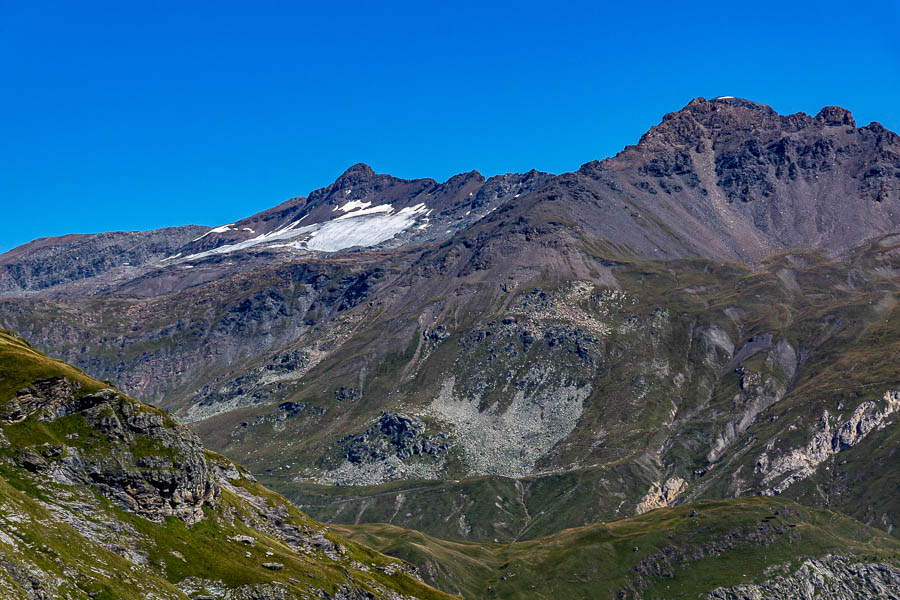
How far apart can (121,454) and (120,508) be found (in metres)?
10.1

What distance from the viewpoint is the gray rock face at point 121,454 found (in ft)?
459

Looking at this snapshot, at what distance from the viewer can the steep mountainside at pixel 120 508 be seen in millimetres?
116750

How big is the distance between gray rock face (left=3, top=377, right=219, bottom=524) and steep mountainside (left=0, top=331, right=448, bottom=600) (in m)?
0.19

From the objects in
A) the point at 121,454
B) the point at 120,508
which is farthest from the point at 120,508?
the point at 121,454

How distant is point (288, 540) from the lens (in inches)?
7096

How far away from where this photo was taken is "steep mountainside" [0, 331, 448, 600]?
383 ft

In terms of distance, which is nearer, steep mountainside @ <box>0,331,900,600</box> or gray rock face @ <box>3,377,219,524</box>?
steep mountainside @ <box>0,331,900,600</box>

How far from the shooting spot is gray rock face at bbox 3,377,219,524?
139875mm

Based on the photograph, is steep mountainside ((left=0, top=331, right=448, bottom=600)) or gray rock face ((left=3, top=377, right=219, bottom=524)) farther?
gray rock face ((left=3, top=377, right=219, bottom=524))

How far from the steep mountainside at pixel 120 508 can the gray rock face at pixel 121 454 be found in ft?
0.61

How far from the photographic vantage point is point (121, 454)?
5782 inches

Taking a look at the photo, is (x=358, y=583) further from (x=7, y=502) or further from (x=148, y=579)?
(x=7, y=502)

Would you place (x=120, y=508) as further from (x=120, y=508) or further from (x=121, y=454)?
(x=121, y=454)

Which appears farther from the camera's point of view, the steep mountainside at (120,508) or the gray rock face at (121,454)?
the gray rock face at (121,454)
